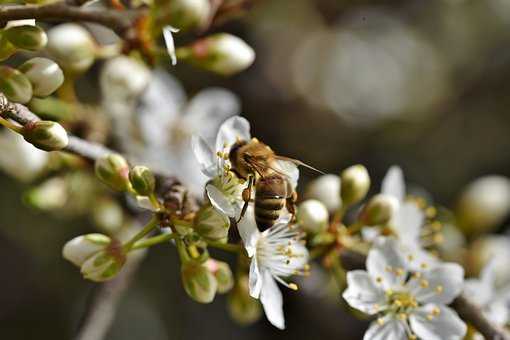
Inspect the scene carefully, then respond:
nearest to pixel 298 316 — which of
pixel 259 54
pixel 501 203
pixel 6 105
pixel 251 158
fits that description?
pixel 501 203

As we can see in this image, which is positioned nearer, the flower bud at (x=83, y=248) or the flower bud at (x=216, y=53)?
the flower bud at (x=83, y=248)

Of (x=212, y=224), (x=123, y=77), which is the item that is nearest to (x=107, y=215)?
(x=123, y=77)

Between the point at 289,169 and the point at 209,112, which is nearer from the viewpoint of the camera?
the point at 289,169

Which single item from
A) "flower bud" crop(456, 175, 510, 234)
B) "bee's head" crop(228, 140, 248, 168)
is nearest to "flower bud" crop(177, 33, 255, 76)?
"bee's head" crop(228, 140, 248, 168)

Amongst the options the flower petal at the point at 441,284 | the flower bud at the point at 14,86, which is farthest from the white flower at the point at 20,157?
the flower petal at the point at 441,284

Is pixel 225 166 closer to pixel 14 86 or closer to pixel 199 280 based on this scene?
pixel 199 280

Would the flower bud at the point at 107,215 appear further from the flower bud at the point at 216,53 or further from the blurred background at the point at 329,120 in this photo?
the blurred background at the point at 329,120

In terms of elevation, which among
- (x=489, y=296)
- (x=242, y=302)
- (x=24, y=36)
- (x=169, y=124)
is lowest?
(x=169, y=124)
